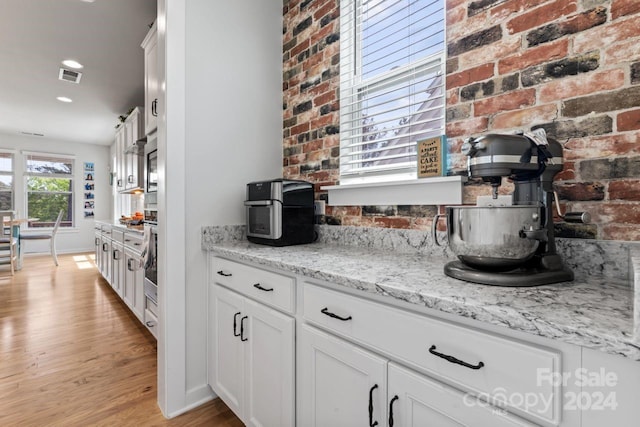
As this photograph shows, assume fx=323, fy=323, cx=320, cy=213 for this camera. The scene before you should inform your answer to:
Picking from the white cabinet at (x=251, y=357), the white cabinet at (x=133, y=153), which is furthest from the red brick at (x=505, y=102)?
the white cabinet at (x=133, y=153)

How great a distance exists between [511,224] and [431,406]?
510mm

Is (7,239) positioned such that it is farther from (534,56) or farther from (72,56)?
(534,56)

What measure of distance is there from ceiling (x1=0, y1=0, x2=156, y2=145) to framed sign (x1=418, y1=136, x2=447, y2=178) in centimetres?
247

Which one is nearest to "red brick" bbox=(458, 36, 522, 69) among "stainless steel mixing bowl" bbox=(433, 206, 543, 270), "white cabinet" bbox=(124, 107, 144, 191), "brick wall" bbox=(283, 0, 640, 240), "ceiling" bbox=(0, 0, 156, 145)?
"brick wall" bbox=(283, 0, 640, 240)

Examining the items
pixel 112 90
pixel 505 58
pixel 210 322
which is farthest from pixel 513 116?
pixel 112 90

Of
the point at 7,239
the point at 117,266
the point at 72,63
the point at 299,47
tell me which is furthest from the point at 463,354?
the point at 7,239

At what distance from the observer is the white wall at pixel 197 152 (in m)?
1.71

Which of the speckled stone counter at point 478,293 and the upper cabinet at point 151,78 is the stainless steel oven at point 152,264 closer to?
the upper cabinet at point 151,78

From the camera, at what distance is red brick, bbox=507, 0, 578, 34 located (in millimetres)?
1064

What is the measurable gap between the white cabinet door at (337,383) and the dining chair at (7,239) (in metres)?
5.79

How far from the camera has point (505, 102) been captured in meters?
1.20

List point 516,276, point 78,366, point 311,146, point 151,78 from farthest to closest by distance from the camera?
point 151,78 → point 78,366 → point 311,146 → point 516,276

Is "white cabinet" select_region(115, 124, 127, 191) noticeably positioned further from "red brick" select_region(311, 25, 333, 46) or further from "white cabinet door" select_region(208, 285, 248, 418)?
"white cabinet door" select_region(208, 285, 248, 418)

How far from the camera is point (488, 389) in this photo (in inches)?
27.3
